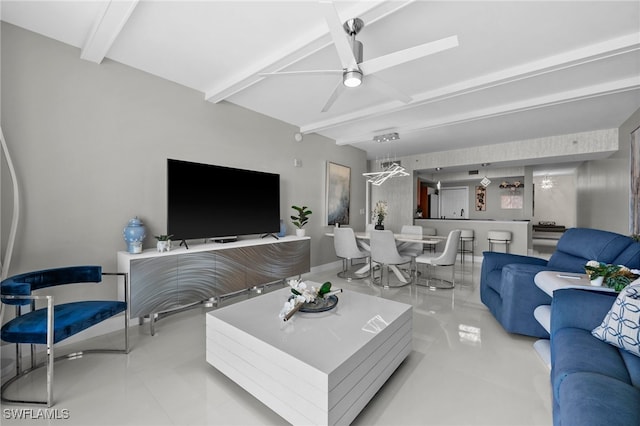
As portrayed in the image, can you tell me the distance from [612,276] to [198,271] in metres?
3.45

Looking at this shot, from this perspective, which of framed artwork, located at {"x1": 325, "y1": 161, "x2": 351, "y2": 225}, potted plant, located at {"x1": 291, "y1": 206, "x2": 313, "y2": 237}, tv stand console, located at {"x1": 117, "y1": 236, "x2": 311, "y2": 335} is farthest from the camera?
framed artwork, located at {"x1": 325, "y1": 161, "x2": 351, "y2": 225}

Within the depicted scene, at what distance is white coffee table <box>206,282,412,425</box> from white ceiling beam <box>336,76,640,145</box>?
3158 mm

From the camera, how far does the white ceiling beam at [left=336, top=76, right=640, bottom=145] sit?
9.60 ft

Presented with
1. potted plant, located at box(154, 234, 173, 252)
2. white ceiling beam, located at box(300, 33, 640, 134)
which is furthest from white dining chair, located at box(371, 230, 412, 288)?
potted plant, located at box(154, 234, 173, 252)

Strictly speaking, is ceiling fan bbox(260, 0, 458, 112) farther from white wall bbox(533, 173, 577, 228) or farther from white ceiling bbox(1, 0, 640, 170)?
white wall bbox(533, 173, 577, 228)

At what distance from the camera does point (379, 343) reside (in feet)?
5.59

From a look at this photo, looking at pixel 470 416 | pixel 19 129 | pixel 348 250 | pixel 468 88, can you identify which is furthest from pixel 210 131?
pixel 470 416

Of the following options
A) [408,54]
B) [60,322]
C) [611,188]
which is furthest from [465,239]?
[60,322]

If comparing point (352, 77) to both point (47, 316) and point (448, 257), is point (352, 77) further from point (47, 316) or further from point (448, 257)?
point (448, 257)

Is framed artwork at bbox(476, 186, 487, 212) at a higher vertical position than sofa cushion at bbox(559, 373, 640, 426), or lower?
higher

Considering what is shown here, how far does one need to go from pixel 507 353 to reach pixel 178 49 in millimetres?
3944

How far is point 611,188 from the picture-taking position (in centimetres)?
472

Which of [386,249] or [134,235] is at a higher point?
[134,235]

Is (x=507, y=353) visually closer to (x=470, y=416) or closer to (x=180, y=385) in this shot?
(x=470, y=416)
